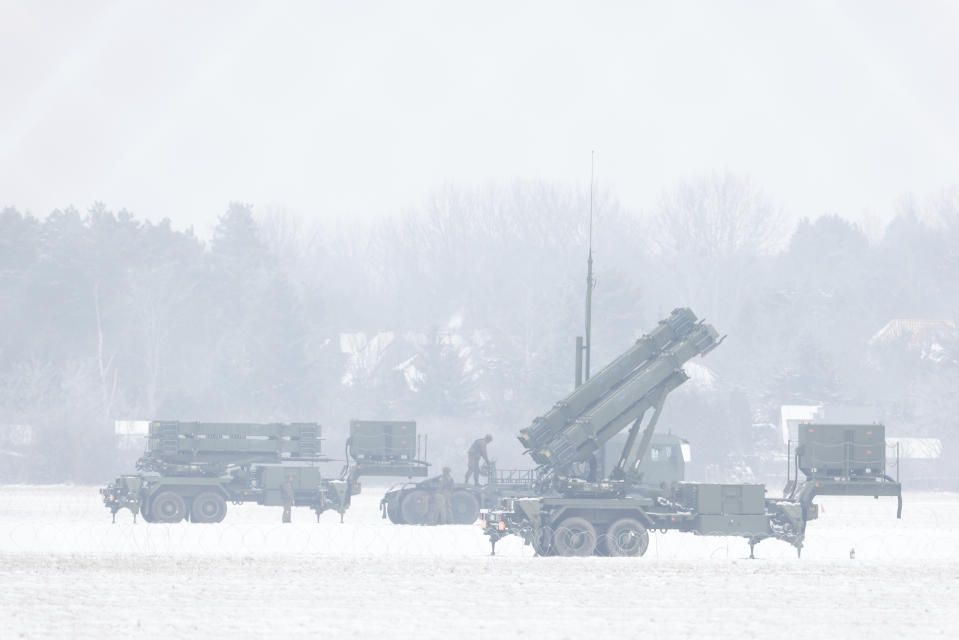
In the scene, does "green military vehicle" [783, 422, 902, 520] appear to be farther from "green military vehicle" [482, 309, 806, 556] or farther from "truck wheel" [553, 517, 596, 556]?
"truck wheel" [553, 517, 596, 556]

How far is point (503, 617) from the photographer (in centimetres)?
2103

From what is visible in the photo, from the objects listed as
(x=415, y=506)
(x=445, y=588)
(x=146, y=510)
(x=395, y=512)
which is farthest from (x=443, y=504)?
(x=445, y=588)

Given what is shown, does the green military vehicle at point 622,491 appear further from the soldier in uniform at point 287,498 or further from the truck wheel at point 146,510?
the truck wheel at point 146,510

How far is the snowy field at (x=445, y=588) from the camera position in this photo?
20156 millimetres

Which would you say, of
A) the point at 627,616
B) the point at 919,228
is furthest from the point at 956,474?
the point at 919,228

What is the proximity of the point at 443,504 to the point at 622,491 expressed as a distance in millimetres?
10441

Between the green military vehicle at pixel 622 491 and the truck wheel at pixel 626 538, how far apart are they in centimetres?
2

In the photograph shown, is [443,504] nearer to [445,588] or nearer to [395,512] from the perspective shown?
[395,512]

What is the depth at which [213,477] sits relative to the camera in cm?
4062

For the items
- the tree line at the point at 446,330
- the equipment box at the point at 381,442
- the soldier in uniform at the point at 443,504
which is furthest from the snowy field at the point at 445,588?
the tree line at the point at 446,330

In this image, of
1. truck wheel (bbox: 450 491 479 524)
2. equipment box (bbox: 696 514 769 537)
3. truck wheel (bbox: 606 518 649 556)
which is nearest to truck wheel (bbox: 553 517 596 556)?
truck wheel (bbox: 606 518 649 556)

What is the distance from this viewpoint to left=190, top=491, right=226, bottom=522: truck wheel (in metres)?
40.2

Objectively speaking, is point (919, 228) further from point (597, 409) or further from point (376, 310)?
point (597, 409)

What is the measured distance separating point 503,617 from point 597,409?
9.24 metres
